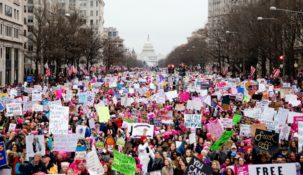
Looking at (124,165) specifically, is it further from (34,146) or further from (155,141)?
(155,141)

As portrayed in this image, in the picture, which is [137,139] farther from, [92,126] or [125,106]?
[125,106]

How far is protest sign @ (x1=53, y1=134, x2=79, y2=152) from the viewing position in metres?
13.0

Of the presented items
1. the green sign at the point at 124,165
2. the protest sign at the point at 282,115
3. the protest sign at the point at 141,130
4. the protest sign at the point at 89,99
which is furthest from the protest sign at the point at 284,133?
the protest sign at the point at 89,99

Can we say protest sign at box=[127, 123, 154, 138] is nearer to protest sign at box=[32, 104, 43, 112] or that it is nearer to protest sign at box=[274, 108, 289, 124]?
protest sign at box=[274, 108, 289, 124]

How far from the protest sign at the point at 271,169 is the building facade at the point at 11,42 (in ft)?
191

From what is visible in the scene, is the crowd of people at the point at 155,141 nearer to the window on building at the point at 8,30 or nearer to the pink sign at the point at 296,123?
the pink sign at the point at 296,123

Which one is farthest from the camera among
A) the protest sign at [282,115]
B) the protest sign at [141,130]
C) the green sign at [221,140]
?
the protest sign at [282,115]

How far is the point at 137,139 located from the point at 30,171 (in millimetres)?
4573

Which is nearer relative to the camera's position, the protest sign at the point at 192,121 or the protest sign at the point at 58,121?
the protest sign at the point at 58,121

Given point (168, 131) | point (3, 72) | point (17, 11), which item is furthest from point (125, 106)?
point (17, 11)

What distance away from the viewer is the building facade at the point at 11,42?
6556 centimetres

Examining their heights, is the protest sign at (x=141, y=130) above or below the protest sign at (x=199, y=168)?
above

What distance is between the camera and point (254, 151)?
42.2ft

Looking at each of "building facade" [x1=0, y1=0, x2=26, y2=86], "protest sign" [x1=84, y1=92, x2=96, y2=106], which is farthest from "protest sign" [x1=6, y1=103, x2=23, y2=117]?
"building facade" [x1=0, y1=0, x2=26, y2=86]
